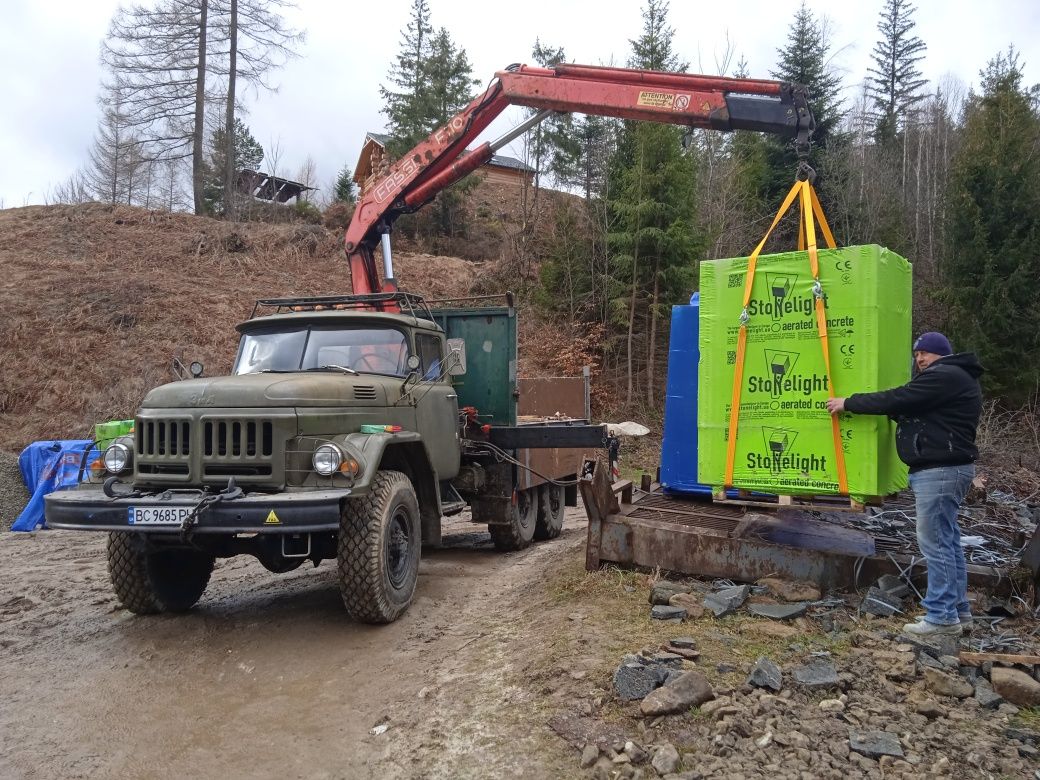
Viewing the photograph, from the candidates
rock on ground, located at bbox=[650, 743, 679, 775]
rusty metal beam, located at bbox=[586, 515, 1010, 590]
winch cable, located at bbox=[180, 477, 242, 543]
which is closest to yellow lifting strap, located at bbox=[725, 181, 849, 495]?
rusty metal beam, located at bbox=[586, 515, 1010, 590]

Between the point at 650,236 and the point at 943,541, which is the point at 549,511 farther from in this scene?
the point at 650,236

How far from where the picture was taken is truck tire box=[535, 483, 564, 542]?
366 inches

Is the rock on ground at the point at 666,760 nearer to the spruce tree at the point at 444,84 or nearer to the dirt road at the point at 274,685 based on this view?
the dirt road at the point at 274,685

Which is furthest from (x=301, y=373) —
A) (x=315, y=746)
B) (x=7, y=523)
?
(x=7, y=523)

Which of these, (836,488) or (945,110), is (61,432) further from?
(945,110)

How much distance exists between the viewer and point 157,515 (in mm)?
4625

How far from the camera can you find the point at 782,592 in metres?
4.78

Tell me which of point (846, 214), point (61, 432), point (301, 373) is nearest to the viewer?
point (301, 373)

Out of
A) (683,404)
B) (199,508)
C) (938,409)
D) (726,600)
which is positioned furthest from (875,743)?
(683,404)

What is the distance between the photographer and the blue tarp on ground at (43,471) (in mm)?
10070

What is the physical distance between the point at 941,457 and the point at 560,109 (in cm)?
637

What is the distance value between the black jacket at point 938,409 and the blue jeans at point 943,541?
9 centimetres

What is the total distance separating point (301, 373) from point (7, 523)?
22.8 ft

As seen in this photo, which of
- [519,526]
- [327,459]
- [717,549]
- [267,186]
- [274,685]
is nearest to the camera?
[274,685]
